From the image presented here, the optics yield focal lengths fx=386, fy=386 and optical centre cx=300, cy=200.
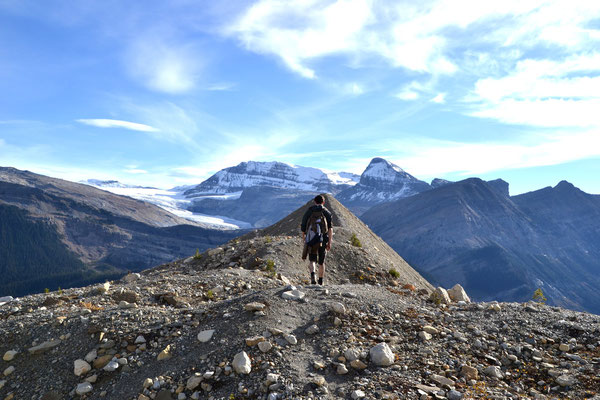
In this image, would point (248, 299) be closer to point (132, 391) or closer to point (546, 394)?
point (132, 391)

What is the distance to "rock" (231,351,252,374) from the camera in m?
8.62

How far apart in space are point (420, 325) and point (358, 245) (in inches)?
748

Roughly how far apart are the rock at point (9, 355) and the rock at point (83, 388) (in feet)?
9.15

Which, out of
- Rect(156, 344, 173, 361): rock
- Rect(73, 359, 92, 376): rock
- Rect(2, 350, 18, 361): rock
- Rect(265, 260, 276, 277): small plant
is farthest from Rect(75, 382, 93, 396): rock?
Rect(265, 260, 276, 277): small plant

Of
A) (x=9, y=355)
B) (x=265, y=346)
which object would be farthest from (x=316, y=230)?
(x=9, y=355)

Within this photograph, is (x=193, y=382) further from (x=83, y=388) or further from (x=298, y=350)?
(x=83, y=388)

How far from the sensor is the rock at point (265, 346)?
9.31m

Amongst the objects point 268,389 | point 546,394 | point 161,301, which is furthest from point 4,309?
point 546,394

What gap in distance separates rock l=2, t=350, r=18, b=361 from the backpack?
1059cm

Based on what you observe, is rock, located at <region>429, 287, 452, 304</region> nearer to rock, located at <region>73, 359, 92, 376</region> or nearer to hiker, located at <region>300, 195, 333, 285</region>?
hiker, located at <region>300, 195, 333, 285</region>

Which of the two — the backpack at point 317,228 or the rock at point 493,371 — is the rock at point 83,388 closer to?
the rock at point 493,371

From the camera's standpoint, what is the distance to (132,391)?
8672 millimetres

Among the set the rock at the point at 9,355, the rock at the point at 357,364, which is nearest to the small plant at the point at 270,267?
the rock at the point at 9,355

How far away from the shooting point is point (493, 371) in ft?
30.0
